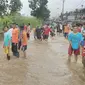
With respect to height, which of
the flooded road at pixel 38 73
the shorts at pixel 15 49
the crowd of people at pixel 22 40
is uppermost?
the crowd of people at pixel 22 40

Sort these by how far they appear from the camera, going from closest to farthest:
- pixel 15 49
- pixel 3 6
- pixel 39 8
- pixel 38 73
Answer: pixel 38 73 → pixel 15 49 → pixel 3 6 → pixel 39 8

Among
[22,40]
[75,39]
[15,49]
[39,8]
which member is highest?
[39,8]

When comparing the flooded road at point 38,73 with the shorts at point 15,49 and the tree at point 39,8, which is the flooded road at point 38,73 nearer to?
the shorts at point 15,49

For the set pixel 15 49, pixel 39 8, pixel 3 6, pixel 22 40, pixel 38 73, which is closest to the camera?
pixel 38 73

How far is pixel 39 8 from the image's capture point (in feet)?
A: 279

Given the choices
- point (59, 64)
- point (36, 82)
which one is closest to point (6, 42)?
point (59, 64)

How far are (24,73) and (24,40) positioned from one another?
3570 mm

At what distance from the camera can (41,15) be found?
8700 centimetres

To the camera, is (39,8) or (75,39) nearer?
(75,39)

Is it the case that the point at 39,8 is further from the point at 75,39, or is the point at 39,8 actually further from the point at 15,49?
the point at 75,39

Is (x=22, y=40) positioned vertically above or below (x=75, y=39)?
below

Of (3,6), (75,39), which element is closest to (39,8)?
(3,6)

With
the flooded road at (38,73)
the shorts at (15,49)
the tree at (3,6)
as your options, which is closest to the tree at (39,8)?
the tree at (3,6)

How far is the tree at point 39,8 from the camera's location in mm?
85750
